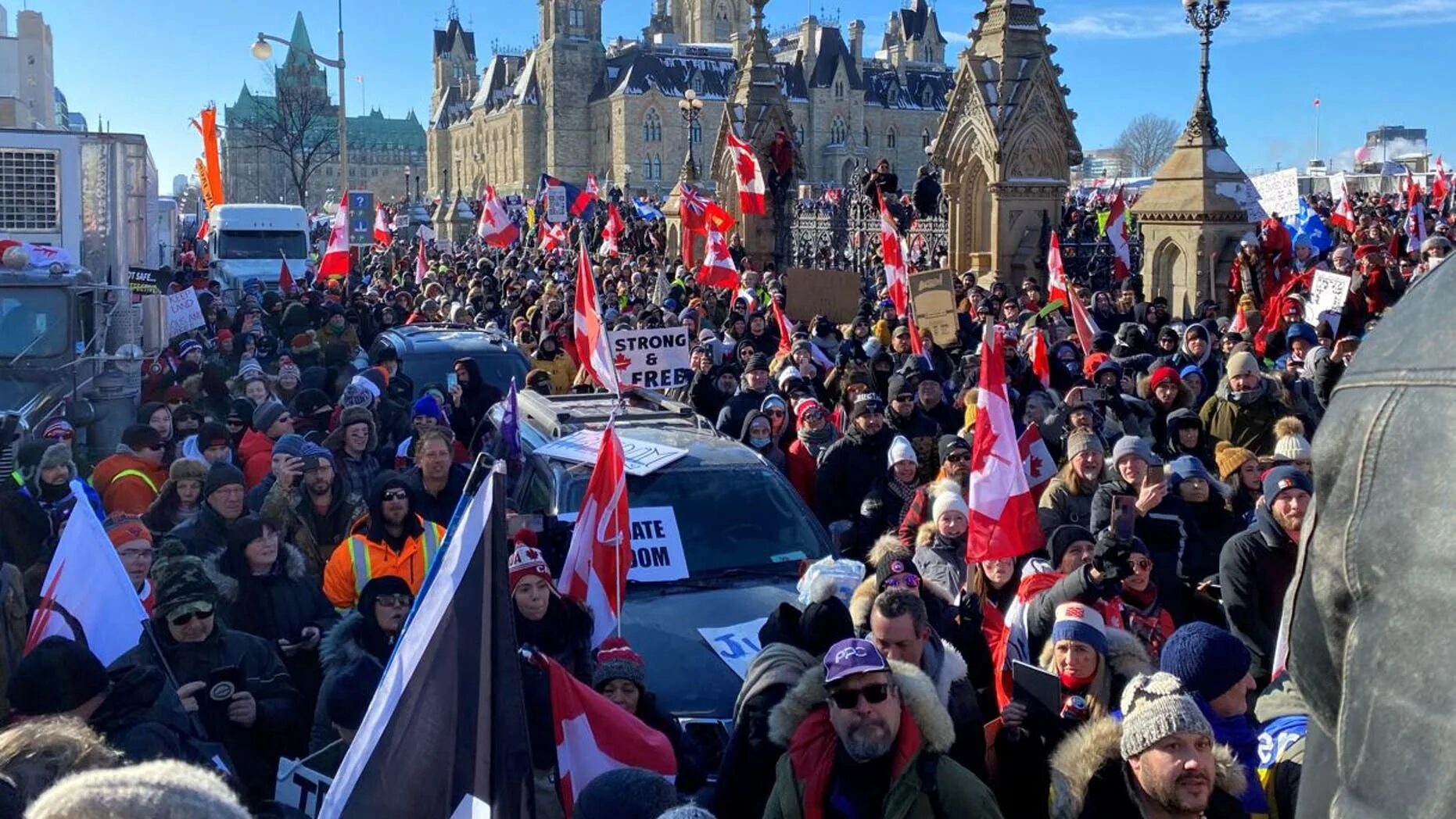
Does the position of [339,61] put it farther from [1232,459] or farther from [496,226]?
[1232,459]

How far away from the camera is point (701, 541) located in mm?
7281

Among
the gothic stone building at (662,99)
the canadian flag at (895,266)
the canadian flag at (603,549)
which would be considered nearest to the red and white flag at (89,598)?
the canadian flag at (603,549)

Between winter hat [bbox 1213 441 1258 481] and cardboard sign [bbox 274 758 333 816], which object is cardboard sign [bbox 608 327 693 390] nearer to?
winter hat [bbox 1213 441 1258 481]

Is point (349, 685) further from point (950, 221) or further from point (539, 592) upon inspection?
point (950, 221)

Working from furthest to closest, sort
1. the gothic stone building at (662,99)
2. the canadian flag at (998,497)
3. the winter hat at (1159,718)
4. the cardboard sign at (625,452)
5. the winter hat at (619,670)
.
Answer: the gothic stone building at (662,99) < the cardboard sign at (625,452) < the canadian flag at (998,497) < the winter hat at (619,670) < the winter hat at (1159,718)

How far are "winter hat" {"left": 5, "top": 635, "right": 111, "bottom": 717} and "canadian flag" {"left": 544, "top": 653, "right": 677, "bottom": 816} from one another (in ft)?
4.65

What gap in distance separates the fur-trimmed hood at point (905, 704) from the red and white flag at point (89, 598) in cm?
244

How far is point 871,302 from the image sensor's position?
19.0m

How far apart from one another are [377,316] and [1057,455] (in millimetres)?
12253

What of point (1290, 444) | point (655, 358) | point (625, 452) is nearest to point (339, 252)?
point (655, 358)

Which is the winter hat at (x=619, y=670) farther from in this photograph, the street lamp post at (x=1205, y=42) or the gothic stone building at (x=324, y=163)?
the gothic stone building at (x=324, y=163)

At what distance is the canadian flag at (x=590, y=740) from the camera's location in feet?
15.3

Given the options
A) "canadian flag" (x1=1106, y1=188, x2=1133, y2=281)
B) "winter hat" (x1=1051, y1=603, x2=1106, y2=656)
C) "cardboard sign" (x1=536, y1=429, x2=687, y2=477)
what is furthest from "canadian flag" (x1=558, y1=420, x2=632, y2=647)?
"canadian flag" (x1=1106, y1=188, x2=1133, y2=281)

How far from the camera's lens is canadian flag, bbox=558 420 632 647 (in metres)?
6.31
